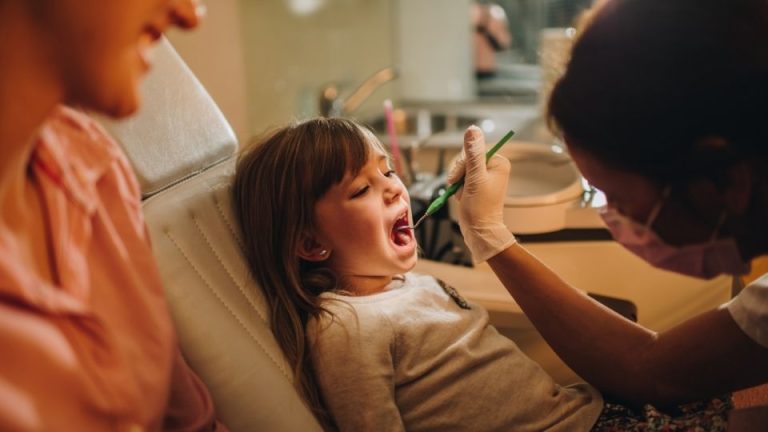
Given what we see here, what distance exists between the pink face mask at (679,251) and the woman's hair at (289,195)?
0.54m

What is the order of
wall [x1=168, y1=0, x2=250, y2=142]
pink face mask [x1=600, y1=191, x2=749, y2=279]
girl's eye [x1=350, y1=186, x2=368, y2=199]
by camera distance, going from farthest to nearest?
wall [x1=168, y1=0, x2=250, y2=142] → girl's eye [x1=350, y1=186, x2=368, y2=199] → pink face mask [x1=600, y1=191, x2=749, y2=279]

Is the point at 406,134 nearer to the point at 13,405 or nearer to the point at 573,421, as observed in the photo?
the point at 573,421

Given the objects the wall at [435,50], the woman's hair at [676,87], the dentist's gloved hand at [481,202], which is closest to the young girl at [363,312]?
the dentist's gloved hand at [481,202]

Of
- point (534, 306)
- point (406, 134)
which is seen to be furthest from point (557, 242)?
point (406, 134)

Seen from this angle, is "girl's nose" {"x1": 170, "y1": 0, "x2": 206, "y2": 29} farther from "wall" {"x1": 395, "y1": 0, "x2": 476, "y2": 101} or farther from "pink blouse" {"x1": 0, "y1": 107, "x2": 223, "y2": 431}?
"wall" {"x1": 395, "y1": 0, "x2": 476, "y2": 101}

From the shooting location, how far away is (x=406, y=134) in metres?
3.62

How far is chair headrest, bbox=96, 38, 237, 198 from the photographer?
4.25ft

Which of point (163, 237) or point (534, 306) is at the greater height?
point (163, 237)

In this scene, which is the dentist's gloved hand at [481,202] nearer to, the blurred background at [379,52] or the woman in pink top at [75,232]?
the woman in pink top at [75,232]

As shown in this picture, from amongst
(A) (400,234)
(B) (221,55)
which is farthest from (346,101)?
(A) (400,234)

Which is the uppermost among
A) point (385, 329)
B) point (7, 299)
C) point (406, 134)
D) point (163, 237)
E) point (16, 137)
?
point (16, 137)

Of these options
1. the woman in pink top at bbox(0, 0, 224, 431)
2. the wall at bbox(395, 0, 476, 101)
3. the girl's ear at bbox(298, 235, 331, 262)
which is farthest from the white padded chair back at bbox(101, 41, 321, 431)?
the wall at bbox(395, 0, 476, 101)

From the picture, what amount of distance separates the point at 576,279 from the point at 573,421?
2.03 feet

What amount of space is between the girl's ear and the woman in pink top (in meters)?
0.50
